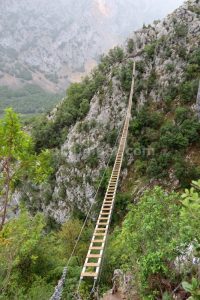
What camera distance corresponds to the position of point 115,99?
36.7 m

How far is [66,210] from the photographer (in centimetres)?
3509

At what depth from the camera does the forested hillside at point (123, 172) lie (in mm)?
8938

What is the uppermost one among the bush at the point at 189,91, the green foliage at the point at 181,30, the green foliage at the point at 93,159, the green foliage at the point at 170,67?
the green foliage at the point at 181,30

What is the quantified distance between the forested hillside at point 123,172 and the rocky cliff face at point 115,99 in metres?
0.11

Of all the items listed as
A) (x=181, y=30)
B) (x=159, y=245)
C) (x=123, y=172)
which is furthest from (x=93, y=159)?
(x=159, y=245)

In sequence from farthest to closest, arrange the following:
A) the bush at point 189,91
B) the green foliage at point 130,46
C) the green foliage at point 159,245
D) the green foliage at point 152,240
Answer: the green foliage at point 130,46, the bush at point 189,91, the green foliage at point 152,240, the green foliage at point 159,245

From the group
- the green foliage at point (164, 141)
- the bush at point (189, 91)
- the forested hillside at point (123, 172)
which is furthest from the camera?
the bush at point (189, 91)

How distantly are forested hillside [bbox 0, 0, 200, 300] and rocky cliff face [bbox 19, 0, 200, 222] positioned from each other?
0.36ft

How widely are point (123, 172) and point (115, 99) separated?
918 centimetres

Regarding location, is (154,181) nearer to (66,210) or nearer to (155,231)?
(66,210)

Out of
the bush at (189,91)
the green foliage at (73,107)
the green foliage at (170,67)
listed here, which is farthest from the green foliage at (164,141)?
the green foliage at (73,107)

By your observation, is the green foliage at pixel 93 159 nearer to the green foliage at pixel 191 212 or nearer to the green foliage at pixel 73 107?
the green foliage at pixel 73 107

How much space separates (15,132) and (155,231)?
183 inches

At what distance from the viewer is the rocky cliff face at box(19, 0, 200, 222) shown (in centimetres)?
3359
